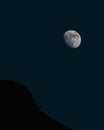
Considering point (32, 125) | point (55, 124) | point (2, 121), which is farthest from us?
point (55, 124)

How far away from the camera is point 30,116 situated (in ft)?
125

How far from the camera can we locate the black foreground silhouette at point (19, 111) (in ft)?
116

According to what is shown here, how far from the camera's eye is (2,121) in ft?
113

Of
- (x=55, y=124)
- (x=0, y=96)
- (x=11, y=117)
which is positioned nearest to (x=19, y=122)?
(x=11, y=117)

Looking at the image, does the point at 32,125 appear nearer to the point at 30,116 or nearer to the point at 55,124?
the point at 30,116

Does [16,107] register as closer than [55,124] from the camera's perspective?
Yes

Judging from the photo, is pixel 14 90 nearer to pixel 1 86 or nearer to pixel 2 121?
pixel 1 86

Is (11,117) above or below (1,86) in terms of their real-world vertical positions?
below

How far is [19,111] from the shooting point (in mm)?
37094

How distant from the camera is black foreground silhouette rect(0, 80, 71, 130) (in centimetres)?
3547

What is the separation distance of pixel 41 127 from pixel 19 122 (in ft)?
10.3

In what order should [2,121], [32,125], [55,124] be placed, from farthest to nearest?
[55,124], [32,125], [2,121]

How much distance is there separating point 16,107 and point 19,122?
1919 mm

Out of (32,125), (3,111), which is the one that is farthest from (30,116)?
(3,111)
